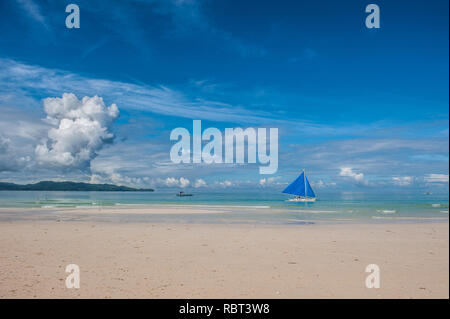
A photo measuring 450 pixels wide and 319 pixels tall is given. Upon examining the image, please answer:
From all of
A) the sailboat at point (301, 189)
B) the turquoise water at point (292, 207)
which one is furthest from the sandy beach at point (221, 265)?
the sailboat at point (301, 189)

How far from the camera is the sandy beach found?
801 cm

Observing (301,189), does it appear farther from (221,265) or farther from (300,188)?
(221,265)

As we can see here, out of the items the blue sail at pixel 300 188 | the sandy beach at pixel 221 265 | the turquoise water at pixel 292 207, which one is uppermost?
the blue sail at pixel 300 188

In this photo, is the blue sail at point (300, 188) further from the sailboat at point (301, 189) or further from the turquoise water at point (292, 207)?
the turquoise water at point (292, 207)

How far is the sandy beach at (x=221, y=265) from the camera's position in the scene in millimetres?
8008

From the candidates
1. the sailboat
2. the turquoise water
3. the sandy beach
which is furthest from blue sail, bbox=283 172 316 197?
the sandy beach

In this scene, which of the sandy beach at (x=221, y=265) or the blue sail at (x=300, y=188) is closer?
the sandy beach at (x=221, y=265)

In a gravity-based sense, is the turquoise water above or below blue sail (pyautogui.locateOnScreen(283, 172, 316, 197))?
below

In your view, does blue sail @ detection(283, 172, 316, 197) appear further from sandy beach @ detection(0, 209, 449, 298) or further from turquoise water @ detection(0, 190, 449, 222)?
sandy beach @ detection(0, 209, 449, 298)

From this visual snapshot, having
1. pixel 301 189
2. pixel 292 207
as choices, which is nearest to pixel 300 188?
pixel 301 189

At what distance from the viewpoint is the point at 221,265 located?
10.5 metres
